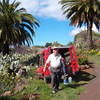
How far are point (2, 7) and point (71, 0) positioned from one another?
452 inches

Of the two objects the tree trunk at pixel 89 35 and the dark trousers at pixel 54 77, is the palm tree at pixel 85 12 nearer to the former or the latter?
the tree trunk at pixel 89 35

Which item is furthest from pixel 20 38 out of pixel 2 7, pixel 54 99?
pixel 54 99

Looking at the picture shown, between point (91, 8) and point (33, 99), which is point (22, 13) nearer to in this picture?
point (91, 8)

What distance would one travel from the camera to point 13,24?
21719 millimetres

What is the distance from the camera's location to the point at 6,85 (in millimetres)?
11102

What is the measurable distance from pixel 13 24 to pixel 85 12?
1113 centimetres

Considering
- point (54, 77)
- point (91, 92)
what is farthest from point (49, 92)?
point (91, 92)

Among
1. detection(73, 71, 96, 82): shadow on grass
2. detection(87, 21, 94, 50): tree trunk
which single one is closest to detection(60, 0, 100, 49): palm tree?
detection(87, 21, 94, 50): tree trunk

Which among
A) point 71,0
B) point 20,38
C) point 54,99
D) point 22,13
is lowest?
point 54,99

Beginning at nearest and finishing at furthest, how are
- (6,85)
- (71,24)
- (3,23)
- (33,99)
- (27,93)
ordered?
(33,99), (27,93), (6,85), (3,23), (71,24)

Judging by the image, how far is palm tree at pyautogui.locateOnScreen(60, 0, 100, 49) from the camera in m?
30.1

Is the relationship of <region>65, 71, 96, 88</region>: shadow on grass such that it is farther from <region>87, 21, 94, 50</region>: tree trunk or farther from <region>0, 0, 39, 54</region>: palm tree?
<region>87, 21, 94, 50</region>: tree trunk

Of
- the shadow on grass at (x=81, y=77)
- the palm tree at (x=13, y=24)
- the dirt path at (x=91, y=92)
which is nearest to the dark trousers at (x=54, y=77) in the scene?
the dirt path at (x=91, y=92)

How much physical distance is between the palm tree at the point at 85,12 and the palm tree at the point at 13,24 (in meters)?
8.78
